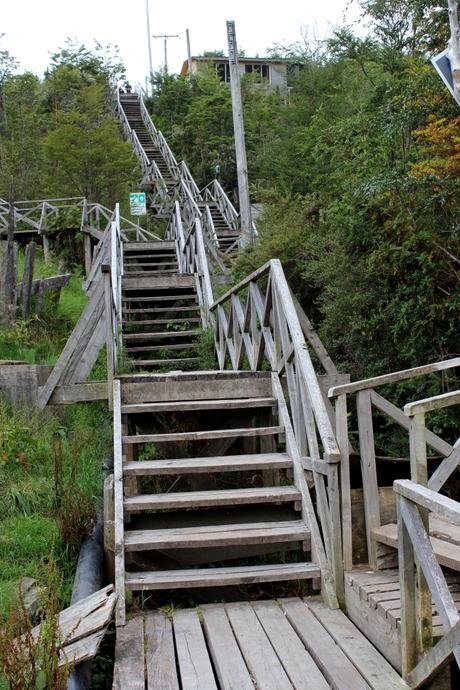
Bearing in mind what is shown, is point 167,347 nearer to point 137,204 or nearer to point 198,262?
point 198,262

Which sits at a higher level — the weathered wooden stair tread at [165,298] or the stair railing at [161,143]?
the stair railing at [161,143]

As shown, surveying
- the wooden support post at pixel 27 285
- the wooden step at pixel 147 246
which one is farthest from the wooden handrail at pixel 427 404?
the wooden step at pixel 147 246

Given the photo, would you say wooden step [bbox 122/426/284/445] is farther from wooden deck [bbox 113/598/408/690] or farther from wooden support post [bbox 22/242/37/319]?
wooden support post [bbox 22/242/37/319]

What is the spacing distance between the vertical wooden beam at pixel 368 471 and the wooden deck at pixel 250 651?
0.53 m

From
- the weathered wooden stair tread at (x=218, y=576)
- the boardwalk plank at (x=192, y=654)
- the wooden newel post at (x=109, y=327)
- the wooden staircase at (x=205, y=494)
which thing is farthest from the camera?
the wooden newel post at (x=109, y=327)

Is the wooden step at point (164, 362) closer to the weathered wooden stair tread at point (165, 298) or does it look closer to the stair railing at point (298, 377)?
the stair railing at point (298, 377)

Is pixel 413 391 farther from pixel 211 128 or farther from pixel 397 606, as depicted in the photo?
pixel 211 128

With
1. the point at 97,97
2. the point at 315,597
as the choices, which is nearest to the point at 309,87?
the point at 97,97

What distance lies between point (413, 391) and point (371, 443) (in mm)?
2993

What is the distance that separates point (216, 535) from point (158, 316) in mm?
6409

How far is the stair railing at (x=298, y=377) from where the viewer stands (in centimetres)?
426

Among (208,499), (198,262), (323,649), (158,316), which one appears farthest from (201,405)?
(158,316)

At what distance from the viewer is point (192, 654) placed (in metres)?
3.66

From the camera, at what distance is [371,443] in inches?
166
